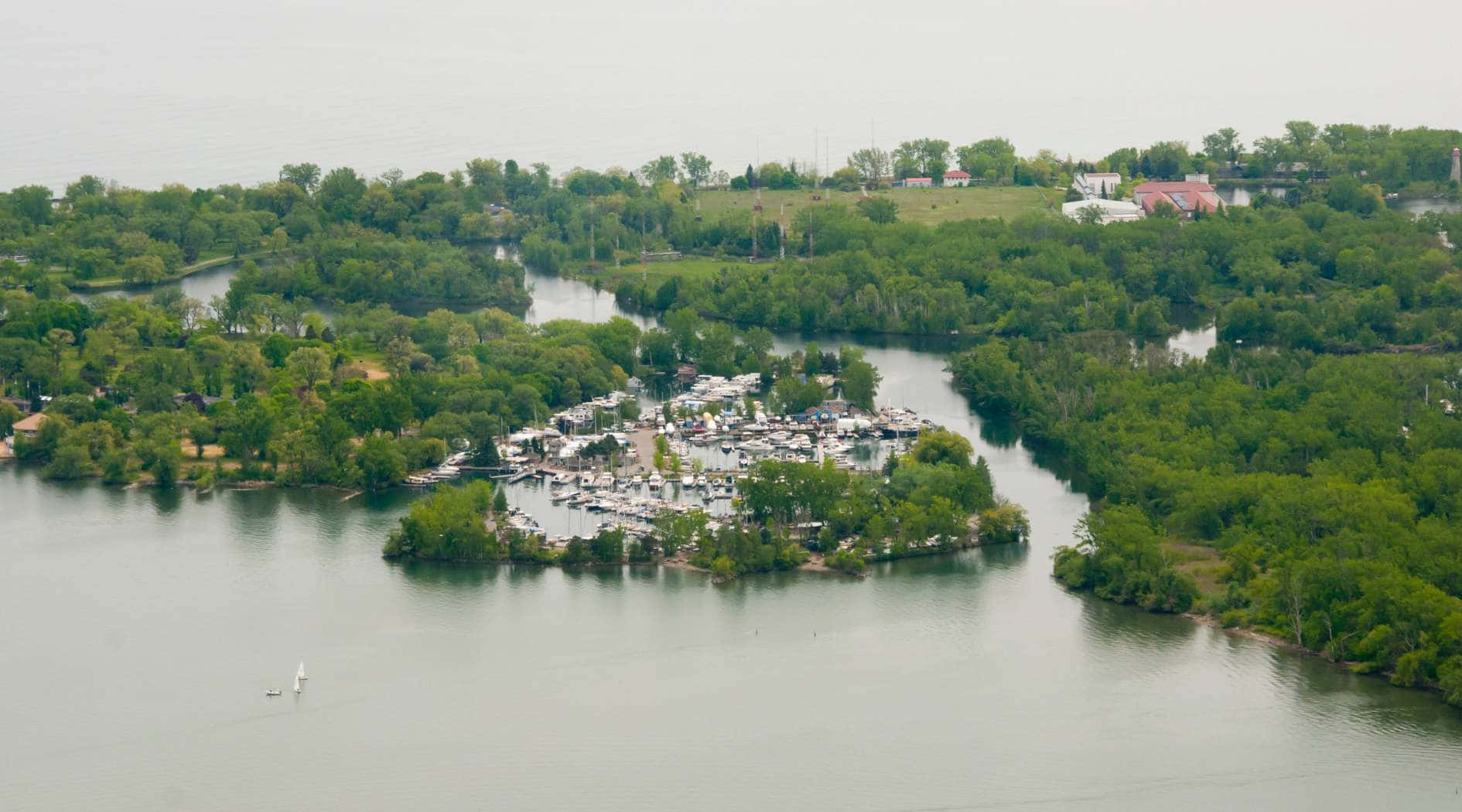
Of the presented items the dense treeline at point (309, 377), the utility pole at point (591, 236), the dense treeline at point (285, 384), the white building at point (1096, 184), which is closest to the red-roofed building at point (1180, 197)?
the white building at point (1096, 184)

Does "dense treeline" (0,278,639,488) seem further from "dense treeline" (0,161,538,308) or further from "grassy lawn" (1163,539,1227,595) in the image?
"grassy lawn" (1163,539,1227,595)

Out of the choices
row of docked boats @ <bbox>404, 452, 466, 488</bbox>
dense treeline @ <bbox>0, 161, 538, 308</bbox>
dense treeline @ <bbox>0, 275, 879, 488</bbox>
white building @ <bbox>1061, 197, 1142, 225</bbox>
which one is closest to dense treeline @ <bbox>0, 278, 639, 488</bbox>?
dense treeline @ <bbox>0, 275, 879, 488</bbox>

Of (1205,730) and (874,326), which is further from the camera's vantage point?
(874,326)

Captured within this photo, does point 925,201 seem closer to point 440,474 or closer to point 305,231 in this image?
point 305,231

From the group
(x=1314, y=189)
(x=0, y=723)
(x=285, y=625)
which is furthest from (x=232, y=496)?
(x=1314, y=189)

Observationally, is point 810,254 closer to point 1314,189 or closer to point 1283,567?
point 1314,189

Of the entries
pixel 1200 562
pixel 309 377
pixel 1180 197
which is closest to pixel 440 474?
pixel 309 377

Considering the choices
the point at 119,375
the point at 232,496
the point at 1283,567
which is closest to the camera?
the point at 1283,567
